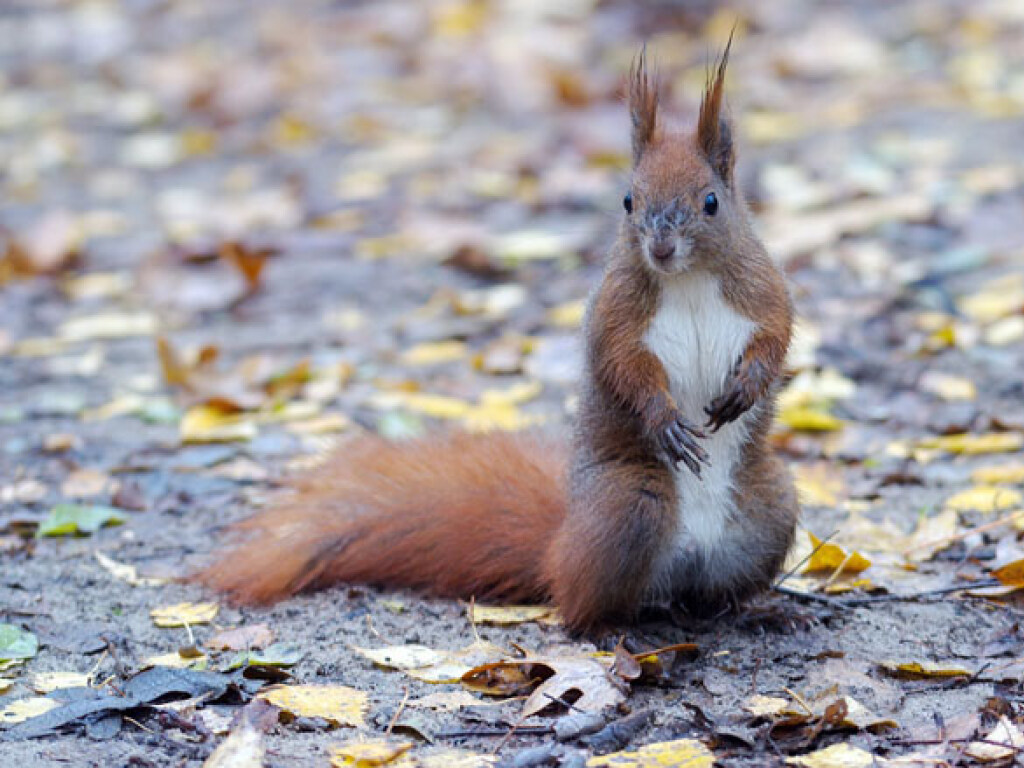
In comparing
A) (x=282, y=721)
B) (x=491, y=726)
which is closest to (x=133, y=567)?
(x=282, y=721)

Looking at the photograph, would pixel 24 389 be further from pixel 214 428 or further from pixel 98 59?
pixel 98 59

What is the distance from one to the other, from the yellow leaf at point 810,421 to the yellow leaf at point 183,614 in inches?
64.5

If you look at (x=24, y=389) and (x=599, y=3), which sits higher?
(x=599, y=3)

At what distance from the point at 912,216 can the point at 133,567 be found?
124 inches

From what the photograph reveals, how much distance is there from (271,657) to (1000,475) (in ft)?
5.78

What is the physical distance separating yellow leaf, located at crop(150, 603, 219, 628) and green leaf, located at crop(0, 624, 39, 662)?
0.77 feet

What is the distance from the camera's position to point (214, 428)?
3930mm

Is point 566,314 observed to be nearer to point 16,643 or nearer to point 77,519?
point 77,519

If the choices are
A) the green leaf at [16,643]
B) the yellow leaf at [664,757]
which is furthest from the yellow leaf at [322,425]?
the yellow leaf at [664,757]

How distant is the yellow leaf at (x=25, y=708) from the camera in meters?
2.28

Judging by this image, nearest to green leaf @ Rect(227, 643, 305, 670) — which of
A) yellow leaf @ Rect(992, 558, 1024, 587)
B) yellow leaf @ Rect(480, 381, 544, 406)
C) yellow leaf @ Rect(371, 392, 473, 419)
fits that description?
yellow leaf @ Rect(992, 558, 1024, 587)

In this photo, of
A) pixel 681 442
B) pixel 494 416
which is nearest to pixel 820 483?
pixel 494 416

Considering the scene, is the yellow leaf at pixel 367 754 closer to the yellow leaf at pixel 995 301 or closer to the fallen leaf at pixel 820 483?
the fallen leaf at pixel 820 483

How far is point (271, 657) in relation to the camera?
2.50 meters
